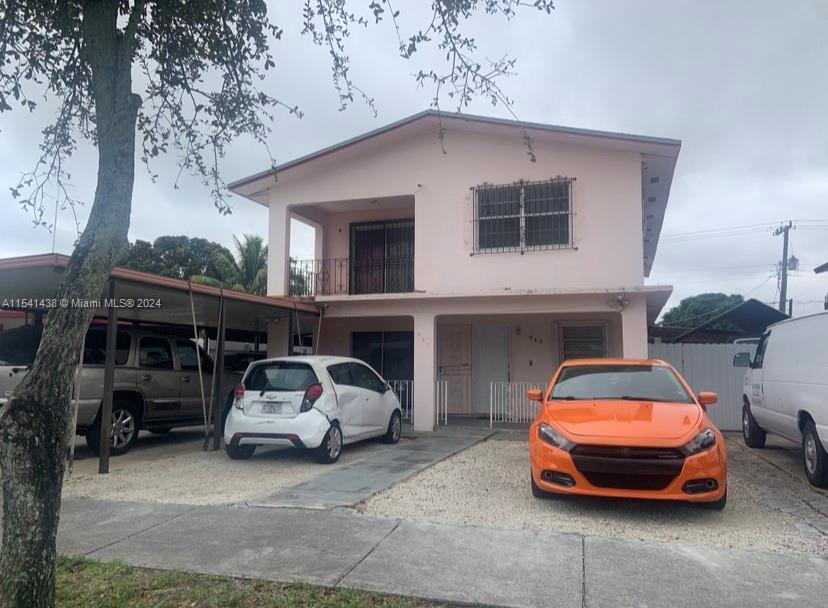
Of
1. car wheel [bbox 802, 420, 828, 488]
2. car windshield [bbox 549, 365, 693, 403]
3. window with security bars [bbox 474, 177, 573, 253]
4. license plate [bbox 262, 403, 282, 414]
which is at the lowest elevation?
car wheel [bbox 802, 420, 828, 488]

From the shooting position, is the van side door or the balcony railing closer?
the van side door

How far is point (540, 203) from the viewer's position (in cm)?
1266

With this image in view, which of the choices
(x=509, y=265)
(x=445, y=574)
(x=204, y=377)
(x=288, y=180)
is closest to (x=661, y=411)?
(x=445, y=574)

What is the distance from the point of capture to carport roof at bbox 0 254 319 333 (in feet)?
25.4

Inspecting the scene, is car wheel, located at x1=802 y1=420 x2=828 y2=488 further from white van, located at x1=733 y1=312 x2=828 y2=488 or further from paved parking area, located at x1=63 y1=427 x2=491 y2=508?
paved parking area, located at x1=63 y1=427 x2=491 y2=508

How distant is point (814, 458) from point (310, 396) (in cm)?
640

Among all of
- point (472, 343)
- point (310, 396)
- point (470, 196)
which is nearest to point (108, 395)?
point (310, 396)

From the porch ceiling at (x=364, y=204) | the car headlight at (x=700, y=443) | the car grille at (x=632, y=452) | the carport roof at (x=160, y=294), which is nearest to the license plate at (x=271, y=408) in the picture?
the carport roof at (x=160, y=294)

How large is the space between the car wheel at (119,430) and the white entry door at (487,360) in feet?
25.2

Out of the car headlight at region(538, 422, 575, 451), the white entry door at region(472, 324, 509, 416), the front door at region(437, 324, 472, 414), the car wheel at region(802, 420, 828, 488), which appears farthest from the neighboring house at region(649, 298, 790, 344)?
the car headlight at region(538, 422, 575, 451)

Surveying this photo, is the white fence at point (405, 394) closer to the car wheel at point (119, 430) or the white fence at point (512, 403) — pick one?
the white fence at point (512, 403)

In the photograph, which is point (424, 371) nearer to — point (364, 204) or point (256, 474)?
point (364, 204)

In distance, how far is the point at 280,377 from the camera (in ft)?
28.9

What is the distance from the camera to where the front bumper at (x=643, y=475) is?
5645 millimetres
